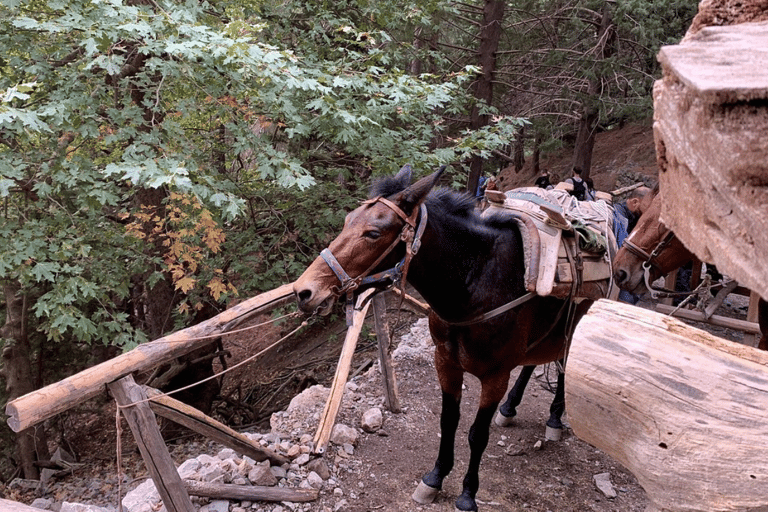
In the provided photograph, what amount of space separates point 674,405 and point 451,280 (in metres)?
2.06

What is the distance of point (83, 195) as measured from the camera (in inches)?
168

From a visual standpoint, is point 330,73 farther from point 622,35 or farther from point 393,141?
point 622,35

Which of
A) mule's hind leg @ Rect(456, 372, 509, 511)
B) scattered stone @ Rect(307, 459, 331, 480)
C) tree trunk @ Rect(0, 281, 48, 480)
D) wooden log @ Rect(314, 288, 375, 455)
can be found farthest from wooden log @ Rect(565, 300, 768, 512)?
tree trunk @ Rect(0, 281, 48, 480)

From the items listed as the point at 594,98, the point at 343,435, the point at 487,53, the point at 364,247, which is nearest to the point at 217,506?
the point at 343,435

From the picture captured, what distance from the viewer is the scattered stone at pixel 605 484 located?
4043 millimetres

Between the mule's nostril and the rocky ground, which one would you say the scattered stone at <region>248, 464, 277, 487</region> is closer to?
the rocky ground

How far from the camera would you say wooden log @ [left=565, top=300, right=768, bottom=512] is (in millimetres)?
1048

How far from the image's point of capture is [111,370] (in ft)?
8.45

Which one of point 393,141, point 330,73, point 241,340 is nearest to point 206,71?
point 330,73

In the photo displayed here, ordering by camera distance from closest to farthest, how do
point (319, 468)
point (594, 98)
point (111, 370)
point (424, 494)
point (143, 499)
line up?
1. point (111, 370)
2. point (143, 499)
3. point (424, 494)
4. point (319, 468)
5. point (594, 98)

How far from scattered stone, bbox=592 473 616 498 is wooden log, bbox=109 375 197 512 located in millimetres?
3284

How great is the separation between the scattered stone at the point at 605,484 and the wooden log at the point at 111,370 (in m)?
3.19

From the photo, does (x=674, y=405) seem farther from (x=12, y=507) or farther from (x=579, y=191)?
(x=579, y=191)

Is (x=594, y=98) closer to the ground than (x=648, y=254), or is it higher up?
higher up
